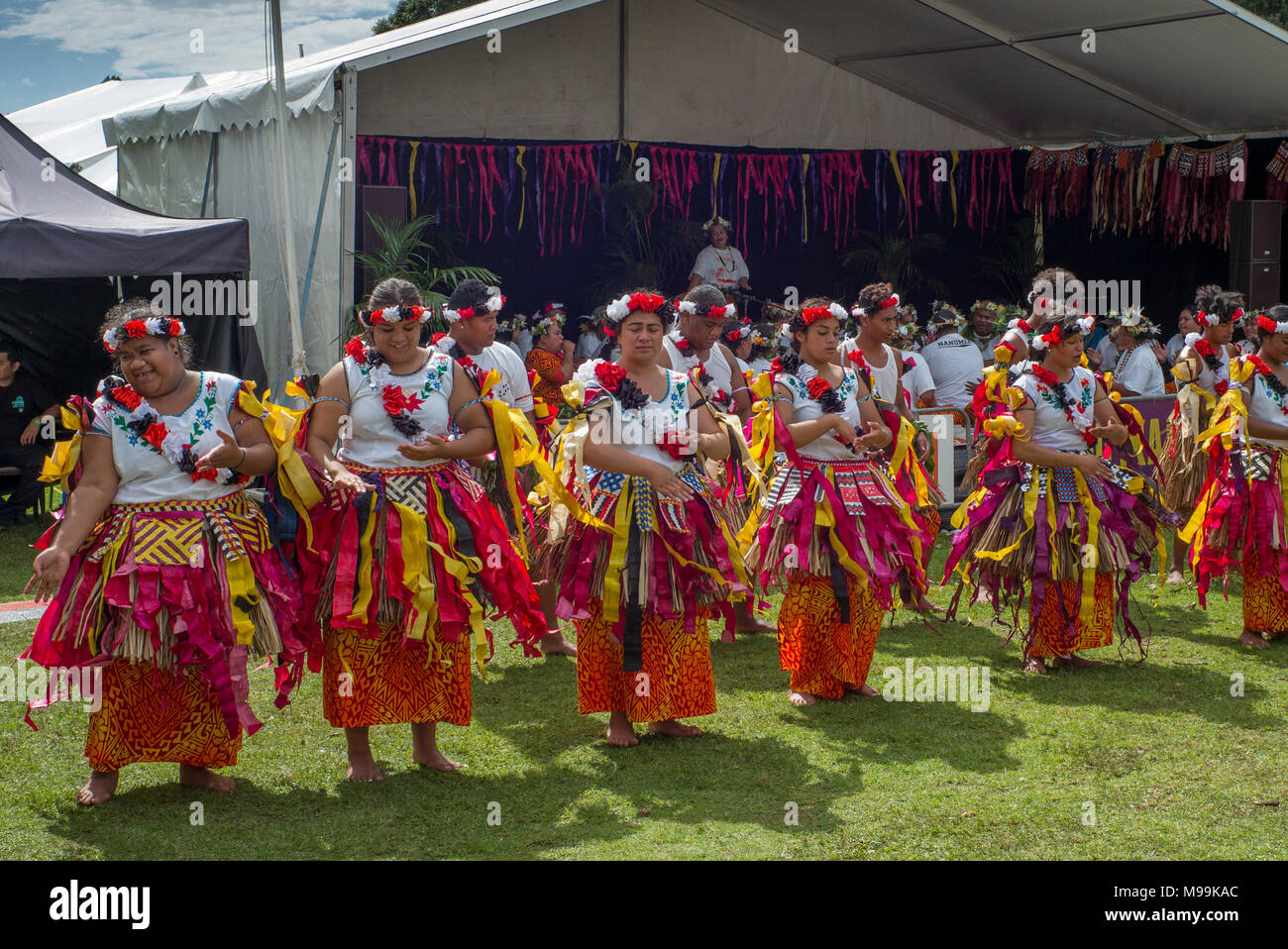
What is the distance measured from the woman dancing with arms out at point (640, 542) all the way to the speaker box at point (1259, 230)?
11.0 m

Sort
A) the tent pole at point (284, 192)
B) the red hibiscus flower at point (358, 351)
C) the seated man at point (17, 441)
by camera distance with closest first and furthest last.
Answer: the red hibiscus flower at point (358, 351) < the tent pole at point (284, 192) < the seated man at point (17, 441)

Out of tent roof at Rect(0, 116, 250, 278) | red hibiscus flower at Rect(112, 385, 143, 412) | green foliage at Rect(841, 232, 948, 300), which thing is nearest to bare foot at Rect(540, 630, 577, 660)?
red hibiscus flower at Rect(112, 385, 143, 412)

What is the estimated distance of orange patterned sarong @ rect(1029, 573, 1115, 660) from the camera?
6145 mm

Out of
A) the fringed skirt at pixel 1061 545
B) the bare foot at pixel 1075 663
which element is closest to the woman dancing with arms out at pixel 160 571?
the fringed skirt at pixel 1061 545

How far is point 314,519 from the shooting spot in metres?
4.78

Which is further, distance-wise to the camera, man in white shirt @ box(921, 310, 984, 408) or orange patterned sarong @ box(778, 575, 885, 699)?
man in white shirt @ box(921, 310, 984, 408)

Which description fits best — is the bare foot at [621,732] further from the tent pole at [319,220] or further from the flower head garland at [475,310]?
the tent pole at [319,220]

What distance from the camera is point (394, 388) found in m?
4.70

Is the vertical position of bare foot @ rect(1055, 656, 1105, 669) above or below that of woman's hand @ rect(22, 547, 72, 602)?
below

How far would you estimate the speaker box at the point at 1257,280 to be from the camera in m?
14.0

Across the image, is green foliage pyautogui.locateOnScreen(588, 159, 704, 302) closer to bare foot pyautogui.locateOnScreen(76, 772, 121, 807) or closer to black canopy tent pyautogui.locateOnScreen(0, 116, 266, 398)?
black canopy tent pyautogui.locateOnScreen(0, 116, 266, 398)

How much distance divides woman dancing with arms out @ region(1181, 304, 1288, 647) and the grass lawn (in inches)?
23.1

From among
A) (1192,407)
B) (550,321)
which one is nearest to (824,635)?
(1192,407)

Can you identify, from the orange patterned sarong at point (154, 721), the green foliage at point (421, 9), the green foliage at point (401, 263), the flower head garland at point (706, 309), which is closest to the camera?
the orange patterned sarong at point (154, 721)
